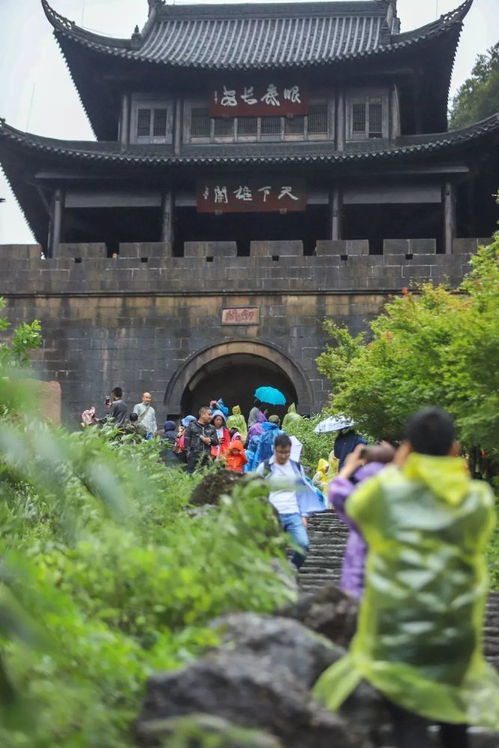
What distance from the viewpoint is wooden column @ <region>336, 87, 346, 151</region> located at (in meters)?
22.5

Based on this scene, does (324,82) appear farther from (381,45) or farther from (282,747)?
(282,747)

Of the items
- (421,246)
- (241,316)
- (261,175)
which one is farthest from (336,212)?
→ (241,316)

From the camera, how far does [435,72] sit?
23422 mm

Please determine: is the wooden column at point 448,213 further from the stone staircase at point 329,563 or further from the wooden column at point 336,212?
the stone staircase at point 329,563

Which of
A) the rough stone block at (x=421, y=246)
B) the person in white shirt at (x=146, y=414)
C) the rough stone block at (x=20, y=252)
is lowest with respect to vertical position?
the person in white shirt at (x=146, y=414)

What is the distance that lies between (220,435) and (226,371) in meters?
8.22

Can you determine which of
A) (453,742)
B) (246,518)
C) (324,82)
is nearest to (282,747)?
(453,742)

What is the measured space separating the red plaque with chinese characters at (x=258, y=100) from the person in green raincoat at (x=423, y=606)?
A: 19.9m

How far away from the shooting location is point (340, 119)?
22.6m

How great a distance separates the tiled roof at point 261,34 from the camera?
2253 centimetres

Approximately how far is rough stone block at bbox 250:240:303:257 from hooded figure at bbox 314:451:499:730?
54.6ft

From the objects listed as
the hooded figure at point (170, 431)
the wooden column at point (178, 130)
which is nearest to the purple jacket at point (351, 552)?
the hooded figure at point (170, 431)

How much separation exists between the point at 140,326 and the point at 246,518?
1540 centimetres

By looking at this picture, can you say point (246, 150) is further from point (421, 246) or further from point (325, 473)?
point (325, 473)
